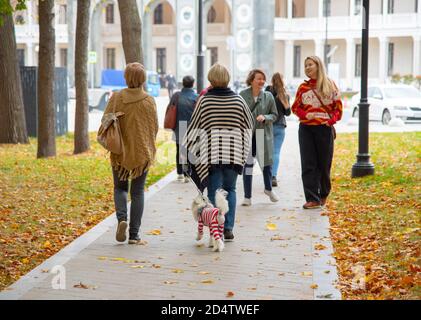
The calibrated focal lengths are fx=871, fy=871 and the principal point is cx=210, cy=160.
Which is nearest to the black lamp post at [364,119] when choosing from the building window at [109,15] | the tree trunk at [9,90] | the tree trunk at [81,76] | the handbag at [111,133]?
the handbag at [111,133]

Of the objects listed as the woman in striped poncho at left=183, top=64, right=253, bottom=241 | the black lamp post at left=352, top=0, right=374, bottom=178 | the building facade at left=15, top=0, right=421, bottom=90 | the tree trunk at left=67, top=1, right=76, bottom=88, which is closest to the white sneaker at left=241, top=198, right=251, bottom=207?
the woman in striped poncho at left=183, top=64, right=253, bottom=241

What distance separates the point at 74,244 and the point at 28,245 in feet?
1.86

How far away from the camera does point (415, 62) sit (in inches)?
2261

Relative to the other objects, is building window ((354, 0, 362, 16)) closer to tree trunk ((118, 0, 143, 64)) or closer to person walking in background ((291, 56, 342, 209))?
tree trunk ((118, 0, 143, 64))

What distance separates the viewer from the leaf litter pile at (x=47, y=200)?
8366mm

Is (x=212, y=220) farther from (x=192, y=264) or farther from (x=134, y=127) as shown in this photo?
(x=134, y=127)

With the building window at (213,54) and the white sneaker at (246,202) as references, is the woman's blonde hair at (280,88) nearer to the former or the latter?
the white sneaker at (246,202)

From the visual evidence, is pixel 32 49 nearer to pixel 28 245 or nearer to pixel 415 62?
pixel 415 62

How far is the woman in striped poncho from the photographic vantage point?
7.98m

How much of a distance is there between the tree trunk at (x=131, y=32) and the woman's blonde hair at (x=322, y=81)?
5.53 metres

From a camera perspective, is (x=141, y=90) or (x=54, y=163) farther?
(x=54, y=163)

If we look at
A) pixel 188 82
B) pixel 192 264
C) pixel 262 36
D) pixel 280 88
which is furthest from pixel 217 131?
pixel 262 36

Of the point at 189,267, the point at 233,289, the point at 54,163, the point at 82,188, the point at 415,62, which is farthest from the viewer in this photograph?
the point at 415,62
